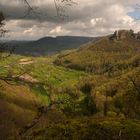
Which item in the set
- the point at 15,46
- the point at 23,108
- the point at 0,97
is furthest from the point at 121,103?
the point at 15,46

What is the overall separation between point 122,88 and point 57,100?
19428 centimetres

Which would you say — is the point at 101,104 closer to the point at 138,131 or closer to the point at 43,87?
the point at 138,131

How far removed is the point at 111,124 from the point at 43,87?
26.3 metres

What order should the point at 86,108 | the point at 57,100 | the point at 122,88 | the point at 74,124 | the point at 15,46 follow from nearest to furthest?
the point at 57,100, the point at 15,46, the point at 74,124, the point at 86,108, the point at 122,88

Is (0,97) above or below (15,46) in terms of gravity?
below

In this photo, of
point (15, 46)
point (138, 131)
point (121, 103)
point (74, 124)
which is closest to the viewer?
point (15, 46)

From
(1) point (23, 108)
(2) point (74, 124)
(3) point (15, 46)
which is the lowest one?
(1) point (23, 108)

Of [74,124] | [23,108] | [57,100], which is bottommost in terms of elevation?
[23,108]

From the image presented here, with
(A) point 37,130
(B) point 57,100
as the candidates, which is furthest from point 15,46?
(A) point 37,130

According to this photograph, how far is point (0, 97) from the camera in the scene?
19038cm

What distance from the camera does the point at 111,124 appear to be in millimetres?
33812

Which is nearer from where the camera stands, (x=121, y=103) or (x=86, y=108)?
(x=121, y=103)

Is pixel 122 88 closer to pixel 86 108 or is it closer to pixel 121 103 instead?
pixel 86 108

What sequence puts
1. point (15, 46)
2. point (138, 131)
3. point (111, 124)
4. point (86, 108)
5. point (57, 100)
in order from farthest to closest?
point (86, 108)
point (111, 124)
point (138, 131)
point (15, 46)
point (57, 100)
